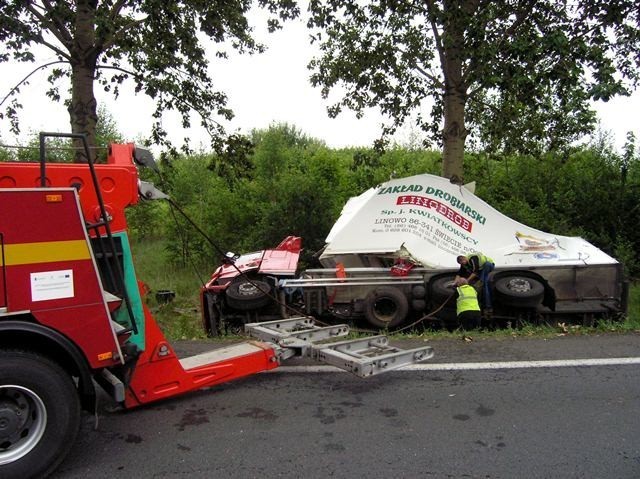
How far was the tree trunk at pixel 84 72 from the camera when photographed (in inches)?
361

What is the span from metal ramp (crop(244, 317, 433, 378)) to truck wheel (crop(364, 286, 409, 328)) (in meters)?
2.35

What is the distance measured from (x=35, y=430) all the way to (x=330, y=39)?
1096 centimetres

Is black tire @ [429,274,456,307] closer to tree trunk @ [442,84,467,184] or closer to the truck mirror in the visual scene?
tree trunk @ [442,84,467,184]

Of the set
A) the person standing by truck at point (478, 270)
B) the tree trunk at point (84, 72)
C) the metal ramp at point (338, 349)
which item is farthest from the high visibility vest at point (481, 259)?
the tree trunk at point (84, 72)

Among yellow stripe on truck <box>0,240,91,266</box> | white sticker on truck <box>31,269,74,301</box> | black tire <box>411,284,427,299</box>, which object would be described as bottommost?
black tire <box>411,284,427,299</box>

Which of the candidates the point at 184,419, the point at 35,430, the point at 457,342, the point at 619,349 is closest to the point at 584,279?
the point at 619,349

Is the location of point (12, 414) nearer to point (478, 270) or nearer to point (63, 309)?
point (63, 309)

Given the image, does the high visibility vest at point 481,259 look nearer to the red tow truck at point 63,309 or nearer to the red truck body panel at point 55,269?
the red tow truck at point 63,309

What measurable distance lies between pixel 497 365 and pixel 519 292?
8.70 feet

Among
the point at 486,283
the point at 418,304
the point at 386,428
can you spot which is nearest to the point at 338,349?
the point at 386,428

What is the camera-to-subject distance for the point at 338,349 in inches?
199

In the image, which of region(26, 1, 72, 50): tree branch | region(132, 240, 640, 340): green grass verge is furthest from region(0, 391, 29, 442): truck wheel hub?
region(26, 1, 72, 50): tree branch

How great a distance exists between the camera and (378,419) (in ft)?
14.5

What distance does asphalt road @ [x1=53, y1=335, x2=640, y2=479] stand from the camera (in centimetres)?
364
